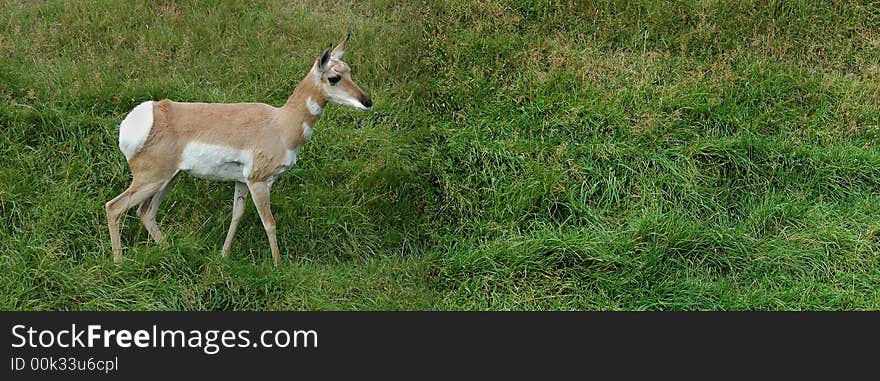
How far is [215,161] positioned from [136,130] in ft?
1.74

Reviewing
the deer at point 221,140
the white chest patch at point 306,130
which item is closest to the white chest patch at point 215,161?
the deer at point 221,140

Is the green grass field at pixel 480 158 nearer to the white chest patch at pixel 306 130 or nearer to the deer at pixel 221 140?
the deer at pixel 221 140

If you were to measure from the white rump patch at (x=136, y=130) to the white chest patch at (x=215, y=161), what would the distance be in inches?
10.8

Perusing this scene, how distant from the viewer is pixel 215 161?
6.57 meters

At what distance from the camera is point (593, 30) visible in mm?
9586

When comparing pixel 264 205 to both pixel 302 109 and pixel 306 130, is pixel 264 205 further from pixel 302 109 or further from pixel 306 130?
pixel 302 109

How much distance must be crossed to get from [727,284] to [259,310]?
10.5 feet

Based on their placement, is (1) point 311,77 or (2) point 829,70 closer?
(1) point 311,77

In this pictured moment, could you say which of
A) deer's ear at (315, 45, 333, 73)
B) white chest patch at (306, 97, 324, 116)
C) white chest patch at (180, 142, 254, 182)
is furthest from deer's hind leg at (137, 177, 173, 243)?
deer's ear at (315, 45, 333, 73)

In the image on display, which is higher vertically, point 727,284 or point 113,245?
Answer: point 113,245

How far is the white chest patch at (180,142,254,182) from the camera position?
6.52 metres

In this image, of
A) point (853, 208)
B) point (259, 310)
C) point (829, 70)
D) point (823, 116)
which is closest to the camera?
point (259, 310)

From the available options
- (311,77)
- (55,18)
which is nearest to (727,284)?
(311,77)

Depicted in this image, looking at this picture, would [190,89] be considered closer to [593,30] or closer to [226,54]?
[226,54]
